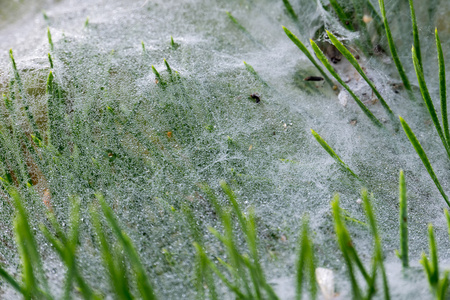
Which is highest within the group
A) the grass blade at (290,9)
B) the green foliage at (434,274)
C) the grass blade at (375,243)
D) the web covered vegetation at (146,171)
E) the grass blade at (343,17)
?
the grass blade at (290,9)

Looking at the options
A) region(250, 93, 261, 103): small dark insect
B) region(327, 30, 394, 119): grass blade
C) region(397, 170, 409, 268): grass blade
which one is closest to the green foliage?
region(397, 170, 409, 268): grass blade

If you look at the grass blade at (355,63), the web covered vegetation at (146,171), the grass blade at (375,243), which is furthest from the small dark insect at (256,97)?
the grass blade at (375,243)

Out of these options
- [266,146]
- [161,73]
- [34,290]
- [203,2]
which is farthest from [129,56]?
[34,290]

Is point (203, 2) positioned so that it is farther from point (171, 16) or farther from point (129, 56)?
point (129, 56)

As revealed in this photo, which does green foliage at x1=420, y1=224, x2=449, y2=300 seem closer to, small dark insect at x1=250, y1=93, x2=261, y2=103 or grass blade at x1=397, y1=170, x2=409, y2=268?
grass blade at x1=397, y1=170, x2=409, y2=268

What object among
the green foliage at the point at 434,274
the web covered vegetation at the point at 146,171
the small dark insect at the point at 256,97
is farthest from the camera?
the small dark insect at the point at 256,97

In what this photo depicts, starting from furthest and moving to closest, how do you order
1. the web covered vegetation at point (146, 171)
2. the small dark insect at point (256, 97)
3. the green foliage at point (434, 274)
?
the small dark insect at point (256, 97), the web covered vegetation at point (146, 171), the green foliage at point (434, 274)

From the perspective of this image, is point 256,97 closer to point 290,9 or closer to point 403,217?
point 290,9

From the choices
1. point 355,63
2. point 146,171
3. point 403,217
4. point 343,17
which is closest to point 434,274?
point 403,217

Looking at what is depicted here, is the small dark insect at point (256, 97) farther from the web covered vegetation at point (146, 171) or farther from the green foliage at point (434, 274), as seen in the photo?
the green foliage at point (434, 274)
